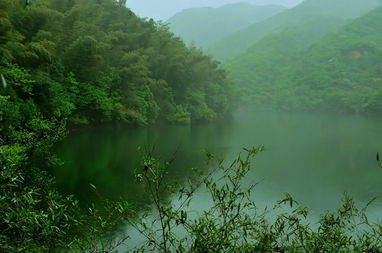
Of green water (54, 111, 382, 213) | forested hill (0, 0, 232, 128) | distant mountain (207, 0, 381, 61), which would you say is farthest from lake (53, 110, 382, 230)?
distant mountain (207, 0, 381, 61)

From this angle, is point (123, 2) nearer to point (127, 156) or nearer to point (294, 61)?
point (127, 156)

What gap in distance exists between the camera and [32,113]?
17.7 m

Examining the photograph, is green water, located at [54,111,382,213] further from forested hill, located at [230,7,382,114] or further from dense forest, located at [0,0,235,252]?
forested hill, located at [230,7,382,114]

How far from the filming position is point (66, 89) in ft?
79.0

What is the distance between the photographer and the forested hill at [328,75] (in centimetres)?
7012

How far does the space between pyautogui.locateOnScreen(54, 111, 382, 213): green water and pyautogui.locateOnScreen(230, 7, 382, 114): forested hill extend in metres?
36.2

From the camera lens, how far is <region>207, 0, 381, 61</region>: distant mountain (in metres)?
135

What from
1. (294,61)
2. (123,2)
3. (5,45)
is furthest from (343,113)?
(5,45)

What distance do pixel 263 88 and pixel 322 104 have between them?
15.0 meters

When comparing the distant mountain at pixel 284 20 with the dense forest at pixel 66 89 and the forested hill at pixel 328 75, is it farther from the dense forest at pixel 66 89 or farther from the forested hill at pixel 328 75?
the dense forest at pixel 66 89

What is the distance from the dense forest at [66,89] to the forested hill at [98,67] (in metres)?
0.07

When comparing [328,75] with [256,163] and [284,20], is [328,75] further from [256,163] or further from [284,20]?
[284,20]

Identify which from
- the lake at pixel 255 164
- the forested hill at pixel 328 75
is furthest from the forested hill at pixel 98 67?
the forested hill at pixel 328 75

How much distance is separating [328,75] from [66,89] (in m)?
64.3
